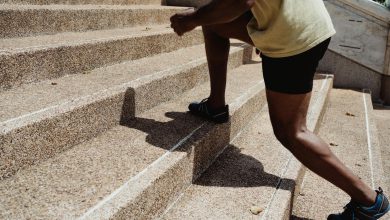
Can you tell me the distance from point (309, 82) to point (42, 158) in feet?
5.08

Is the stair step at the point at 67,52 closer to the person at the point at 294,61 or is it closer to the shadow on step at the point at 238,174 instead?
the person at the point at 294,61

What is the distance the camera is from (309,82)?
2607 millimetres

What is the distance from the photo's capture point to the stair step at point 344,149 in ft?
10.4

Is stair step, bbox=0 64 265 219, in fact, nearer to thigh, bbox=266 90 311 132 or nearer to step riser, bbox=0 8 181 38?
thigh, bbox=266 90 311 132

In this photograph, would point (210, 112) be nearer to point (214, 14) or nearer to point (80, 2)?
point (214, 14)

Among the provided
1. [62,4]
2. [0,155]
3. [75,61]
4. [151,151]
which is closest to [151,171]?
[151,151]

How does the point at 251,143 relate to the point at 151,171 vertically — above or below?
below

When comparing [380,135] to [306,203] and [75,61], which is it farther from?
[75,61]

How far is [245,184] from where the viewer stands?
9.34ft

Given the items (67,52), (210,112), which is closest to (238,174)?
(210,112)

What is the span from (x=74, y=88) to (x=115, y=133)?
418 millimetres

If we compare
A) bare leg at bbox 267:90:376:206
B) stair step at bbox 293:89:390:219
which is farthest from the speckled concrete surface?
bare leg at bbox 267:90:376:206

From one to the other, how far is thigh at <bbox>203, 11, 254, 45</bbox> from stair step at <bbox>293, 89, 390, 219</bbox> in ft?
4.08

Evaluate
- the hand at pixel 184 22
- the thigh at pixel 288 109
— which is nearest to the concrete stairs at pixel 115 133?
the thigh at pixel 288 109
